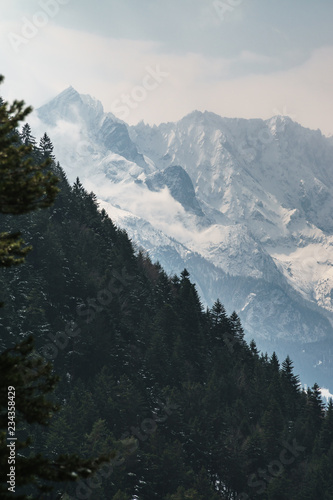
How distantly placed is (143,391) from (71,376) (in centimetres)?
989

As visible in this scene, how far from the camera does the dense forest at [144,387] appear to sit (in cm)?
6241


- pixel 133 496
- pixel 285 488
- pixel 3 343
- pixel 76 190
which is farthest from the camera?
pixel 76 190

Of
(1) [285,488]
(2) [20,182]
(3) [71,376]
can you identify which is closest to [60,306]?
(3) [71,376]

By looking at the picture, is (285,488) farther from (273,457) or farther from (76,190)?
(76,190)

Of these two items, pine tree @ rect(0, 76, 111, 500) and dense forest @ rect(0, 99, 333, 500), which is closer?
pine tree @ rect(0, 76, 111, 500)

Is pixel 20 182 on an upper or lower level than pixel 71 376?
upper

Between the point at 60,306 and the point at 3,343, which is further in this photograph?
the point at 60,306

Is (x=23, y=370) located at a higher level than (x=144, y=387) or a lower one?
higher

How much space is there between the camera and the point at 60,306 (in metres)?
82.9

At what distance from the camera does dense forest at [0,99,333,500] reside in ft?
205

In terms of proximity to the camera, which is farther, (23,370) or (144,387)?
(144,387)

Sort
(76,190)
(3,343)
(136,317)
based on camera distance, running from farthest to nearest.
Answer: (76,190) < (136,317) < (3,343)

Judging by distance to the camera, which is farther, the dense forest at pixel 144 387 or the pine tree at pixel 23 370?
the dense forest at pixel 144 387

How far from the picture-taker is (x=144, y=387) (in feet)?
262
